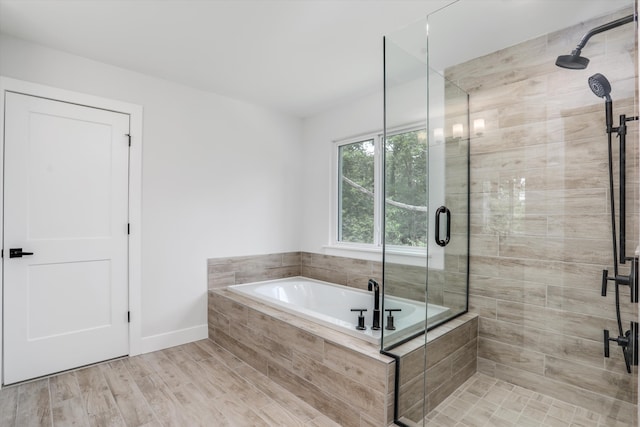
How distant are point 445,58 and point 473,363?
2088 millimetres

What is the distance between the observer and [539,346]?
1.98 m

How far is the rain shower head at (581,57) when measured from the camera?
1.57 m

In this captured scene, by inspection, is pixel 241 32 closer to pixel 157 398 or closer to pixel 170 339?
pixel 157 398

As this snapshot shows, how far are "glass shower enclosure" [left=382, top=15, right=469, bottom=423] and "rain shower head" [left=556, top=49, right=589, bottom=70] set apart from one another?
635 millimetres

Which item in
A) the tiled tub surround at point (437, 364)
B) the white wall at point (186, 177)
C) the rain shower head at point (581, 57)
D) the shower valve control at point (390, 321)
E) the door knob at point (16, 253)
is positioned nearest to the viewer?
the rain shower head at point (581, 57)

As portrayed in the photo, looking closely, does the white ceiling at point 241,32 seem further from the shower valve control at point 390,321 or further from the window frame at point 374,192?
the shower valve control at point 390,321

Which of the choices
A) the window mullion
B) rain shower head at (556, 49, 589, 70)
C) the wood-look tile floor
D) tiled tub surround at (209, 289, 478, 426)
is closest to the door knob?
the wood-look tile floor

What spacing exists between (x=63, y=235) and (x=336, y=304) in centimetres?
238

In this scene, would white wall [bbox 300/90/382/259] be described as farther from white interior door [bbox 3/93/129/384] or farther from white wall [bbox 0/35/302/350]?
white interior door [bbox 3/93/129/384]

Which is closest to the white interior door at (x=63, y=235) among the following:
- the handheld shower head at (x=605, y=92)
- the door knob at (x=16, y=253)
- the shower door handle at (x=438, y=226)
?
the door knob at (x=16, y=253)

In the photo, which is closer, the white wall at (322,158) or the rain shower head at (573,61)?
the rain shower head at (573,61)

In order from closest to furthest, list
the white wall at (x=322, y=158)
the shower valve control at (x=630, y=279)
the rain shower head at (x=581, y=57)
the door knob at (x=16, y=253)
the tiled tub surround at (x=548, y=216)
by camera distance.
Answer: the shower valve control at (x=630, y=279) < the rain shower head at (x=581, y=57) < the tiled tub surround at (x=548, y=216) < the door knob at (x=16, y=253) < the white wall at (x=322, y=158)

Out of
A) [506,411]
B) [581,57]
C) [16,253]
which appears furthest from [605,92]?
[16,253]

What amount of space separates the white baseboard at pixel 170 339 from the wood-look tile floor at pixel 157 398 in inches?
5.5
